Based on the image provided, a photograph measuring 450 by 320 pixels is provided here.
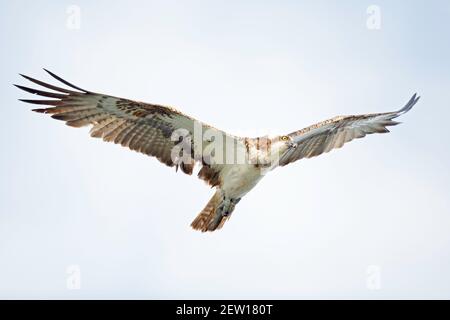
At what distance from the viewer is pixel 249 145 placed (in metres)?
13.1

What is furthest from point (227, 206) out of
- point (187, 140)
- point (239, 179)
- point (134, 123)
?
point (134, 123)

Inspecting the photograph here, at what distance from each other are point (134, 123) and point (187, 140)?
2.85 feet

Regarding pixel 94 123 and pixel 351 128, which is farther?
pixel 351 128

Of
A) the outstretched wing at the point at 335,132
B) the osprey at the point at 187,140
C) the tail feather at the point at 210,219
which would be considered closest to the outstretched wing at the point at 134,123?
the osprey at the point at 187,140

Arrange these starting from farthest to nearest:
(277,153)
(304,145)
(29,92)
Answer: (304,145) < (277,153) < (29,92)

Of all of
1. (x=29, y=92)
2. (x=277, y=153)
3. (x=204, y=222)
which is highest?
(x=29, y=92)

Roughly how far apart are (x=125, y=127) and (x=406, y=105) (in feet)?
14.9

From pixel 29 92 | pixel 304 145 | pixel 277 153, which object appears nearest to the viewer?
pixel 29 92

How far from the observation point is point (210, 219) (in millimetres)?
13727

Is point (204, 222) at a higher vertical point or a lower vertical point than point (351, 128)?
lower

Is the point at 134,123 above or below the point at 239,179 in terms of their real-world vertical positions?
above

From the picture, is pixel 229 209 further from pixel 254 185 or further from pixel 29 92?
pixel 29 92

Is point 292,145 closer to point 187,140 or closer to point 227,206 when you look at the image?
point 227,206

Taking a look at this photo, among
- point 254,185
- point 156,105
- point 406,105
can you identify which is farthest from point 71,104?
point 406,105
